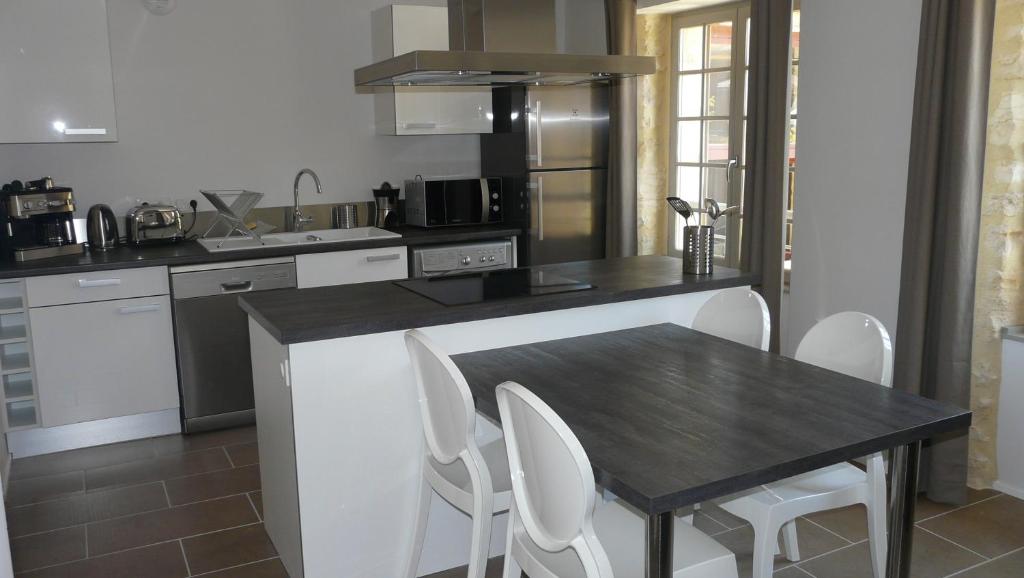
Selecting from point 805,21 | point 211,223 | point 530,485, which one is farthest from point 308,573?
point 805,21

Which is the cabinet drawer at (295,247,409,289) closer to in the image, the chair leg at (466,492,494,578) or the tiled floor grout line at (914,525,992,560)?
the chair leg at (466,492,494,578)

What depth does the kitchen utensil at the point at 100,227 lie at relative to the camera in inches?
171

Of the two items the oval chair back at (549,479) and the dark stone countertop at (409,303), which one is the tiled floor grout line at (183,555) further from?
the oval chair back at (549,479)

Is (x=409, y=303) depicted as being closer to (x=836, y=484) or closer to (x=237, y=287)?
(x=836, y=484)

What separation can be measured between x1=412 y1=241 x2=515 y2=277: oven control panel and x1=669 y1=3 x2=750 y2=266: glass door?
120 cm

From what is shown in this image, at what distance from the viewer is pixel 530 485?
6.31 feet

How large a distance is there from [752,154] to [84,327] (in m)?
3.29

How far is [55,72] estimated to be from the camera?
4027 millimetres

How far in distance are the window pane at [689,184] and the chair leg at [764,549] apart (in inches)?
120

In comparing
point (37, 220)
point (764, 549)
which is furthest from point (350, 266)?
point (764, 549)

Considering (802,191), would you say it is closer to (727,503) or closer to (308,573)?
(727,503)

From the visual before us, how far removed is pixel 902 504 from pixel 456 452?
1.18 m

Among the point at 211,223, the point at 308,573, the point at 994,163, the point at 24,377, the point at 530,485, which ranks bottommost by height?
the point at 308,573

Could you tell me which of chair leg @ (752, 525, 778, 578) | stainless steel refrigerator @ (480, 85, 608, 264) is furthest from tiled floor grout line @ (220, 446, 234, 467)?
chair leg @ (752, 525, 778, 578)
